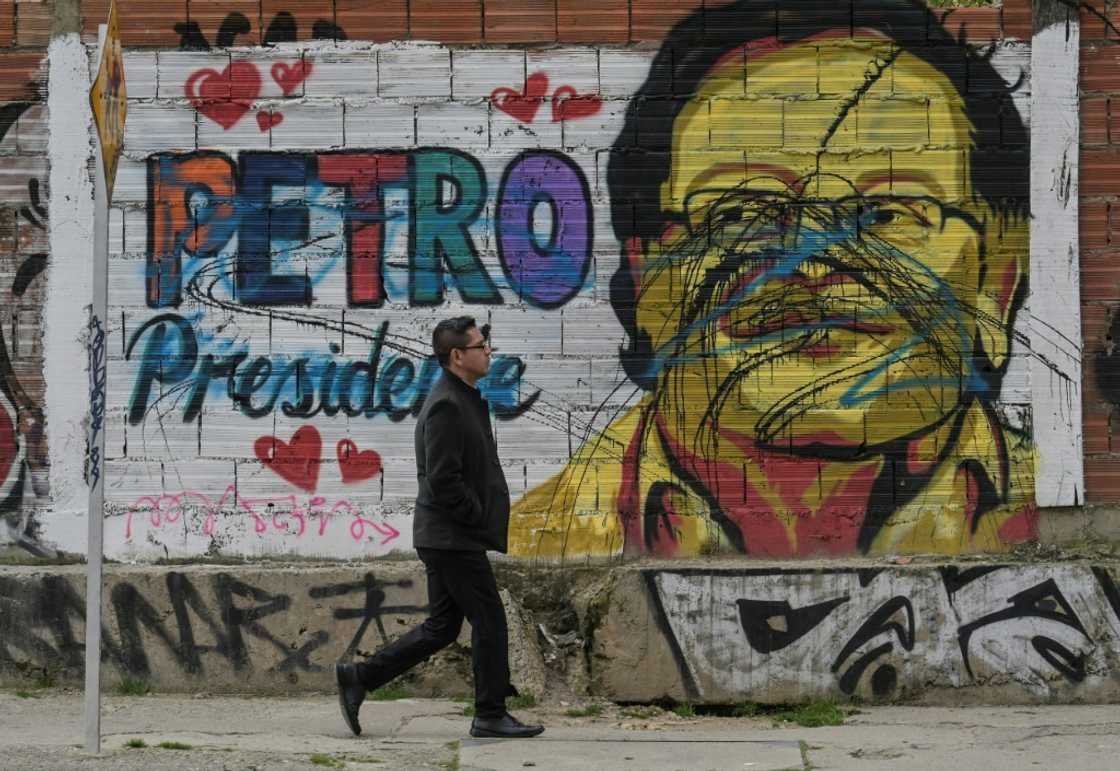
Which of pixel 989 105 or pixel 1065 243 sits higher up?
pixel 989 105

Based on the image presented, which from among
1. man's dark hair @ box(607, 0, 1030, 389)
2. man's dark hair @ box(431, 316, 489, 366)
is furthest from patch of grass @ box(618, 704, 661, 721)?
man's dark hair @ box(431, 316, 489, 366)

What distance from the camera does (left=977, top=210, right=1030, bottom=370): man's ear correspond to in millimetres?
7770

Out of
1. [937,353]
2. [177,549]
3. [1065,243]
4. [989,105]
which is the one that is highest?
[989,105]

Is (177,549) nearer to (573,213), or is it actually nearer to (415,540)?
(415,540)

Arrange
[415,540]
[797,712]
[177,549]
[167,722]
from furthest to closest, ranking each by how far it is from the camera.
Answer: [177,549], [797,712], [167,722], [415,540]

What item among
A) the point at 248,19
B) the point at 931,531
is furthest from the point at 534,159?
the point at 931,531

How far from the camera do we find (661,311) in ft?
25.6

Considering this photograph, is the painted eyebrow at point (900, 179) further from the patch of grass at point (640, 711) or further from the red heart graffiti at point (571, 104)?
the patch of grass at point (640, 711)

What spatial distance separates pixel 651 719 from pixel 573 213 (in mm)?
2527

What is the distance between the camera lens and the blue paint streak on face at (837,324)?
779 cm

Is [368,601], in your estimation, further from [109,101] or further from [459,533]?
[109,101]

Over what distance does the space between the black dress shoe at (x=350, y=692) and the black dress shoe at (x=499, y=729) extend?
514 millimetres

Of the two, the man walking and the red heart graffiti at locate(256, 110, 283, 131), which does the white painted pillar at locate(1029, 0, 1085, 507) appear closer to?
the man walking

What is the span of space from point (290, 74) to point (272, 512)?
2.23 m
